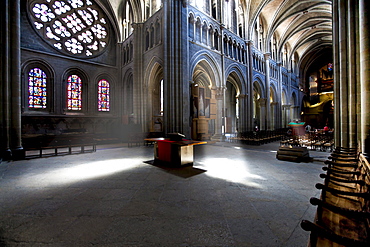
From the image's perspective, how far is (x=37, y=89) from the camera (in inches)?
554

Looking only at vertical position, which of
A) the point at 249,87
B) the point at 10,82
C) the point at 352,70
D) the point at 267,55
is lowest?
the point at 352,70

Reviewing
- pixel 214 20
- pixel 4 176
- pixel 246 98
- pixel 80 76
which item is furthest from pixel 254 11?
pixel 4 176

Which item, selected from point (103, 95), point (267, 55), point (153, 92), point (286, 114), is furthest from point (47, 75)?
point (286, 114)

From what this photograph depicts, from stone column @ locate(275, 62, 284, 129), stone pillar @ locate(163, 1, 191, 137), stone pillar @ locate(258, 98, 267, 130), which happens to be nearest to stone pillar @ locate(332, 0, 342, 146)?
Result: stone pillar @ locate(163, 1, 191, 137)

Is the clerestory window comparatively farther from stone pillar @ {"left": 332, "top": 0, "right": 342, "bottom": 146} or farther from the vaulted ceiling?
stone pillar @ {"left": 332, "top": 0, "right": 342, "bottom": 146}

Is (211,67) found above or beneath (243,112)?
above

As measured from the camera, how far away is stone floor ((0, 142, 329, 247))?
6.07 feet

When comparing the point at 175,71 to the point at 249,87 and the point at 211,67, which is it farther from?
the point at 249,87

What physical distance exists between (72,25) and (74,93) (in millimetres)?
6647

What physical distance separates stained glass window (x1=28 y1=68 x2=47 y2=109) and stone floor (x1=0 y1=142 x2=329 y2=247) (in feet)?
42.3

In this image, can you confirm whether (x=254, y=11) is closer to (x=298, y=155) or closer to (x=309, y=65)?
(x=298, y=155)

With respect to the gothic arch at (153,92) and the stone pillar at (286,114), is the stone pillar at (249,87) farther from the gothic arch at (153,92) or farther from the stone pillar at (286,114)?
the stone pillar at (286,114)

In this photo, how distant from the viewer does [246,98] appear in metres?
17.4

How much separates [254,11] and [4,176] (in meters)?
21.3
